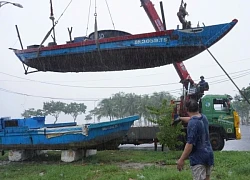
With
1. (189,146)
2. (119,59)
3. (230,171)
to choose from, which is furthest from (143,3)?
(189,146)

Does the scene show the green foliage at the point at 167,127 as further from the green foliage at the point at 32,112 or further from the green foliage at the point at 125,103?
the green foliage at the point at 32,112

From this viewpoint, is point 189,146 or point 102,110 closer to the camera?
point 189,146

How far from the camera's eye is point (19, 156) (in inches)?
462

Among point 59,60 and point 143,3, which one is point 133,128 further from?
point 143,3

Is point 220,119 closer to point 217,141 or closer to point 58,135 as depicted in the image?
point 217,141

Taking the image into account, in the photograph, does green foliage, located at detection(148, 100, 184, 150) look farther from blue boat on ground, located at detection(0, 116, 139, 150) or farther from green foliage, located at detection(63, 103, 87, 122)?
green foliage, located at detection(63, 103, 87, 122)

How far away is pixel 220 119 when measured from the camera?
12297 mm

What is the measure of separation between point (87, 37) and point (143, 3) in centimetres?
259

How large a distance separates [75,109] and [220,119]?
64.0 metres

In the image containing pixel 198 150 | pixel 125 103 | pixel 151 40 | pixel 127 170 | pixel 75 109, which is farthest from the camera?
pixel 75 109

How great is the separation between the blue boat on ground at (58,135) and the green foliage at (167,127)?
1.13 metres

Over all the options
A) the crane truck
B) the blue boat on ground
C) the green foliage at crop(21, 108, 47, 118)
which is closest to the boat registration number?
the crane truck

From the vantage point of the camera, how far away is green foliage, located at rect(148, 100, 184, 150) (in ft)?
36.0

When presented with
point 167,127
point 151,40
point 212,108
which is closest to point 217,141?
point 212,108
